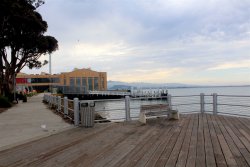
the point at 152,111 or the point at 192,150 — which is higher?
the point at 152,111

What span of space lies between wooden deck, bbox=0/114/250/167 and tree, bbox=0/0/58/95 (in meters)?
20.6

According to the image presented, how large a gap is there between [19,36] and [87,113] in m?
22.4

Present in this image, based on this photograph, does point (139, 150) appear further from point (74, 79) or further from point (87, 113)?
point (74, 79)

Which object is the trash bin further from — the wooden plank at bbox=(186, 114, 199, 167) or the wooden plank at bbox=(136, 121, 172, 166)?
the wooden plank at bbox=(186, 114, 199, 167)

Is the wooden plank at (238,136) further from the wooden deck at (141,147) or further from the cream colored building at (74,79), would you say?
the cream colored building at (74,79)

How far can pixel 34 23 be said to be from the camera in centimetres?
2892

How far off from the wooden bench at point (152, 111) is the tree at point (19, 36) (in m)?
19.3

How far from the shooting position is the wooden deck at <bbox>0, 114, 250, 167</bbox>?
17.4 feet

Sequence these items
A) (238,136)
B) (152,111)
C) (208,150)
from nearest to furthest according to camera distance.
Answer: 1. (208,150)
2. (238,136)
3. (152,111)

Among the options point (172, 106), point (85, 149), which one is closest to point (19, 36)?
point (172, 106)

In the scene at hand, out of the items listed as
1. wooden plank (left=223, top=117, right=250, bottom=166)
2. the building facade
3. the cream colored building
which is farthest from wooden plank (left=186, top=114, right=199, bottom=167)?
the cream colored building

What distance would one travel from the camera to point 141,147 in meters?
6.38

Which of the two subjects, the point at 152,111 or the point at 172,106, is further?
the point at 172,106

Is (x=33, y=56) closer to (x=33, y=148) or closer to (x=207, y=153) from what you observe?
(x=33, y=148)
